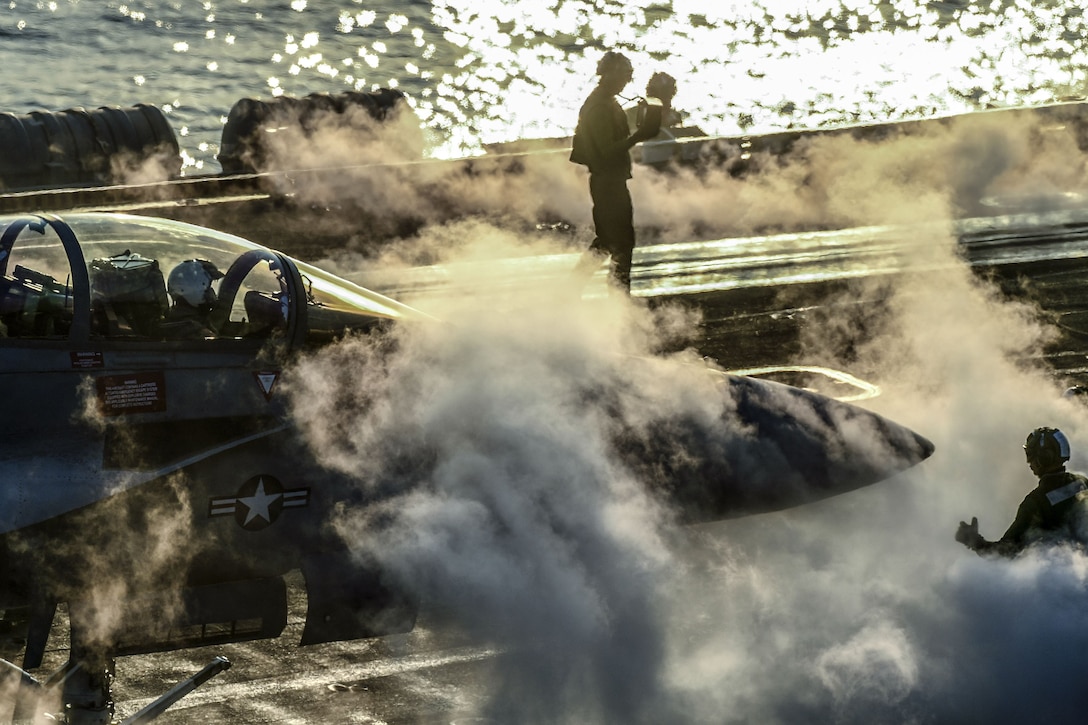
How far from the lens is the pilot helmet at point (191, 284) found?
905cm

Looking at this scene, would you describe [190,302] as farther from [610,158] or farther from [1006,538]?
[610,158]

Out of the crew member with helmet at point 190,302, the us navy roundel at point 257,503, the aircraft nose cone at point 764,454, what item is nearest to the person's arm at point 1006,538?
the aircraft nose cone at point 764,454

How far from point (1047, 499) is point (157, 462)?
5.59 metres

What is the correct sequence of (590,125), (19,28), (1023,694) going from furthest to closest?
(19,28)
(590,125)
(1023,694)

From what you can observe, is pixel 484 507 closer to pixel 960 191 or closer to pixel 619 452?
pixel 619 452

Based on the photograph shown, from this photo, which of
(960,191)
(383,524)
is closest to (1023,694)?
(383,524)

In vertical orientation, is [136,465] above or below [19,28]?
below

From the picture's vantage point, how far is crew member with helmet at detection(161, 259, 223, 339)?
901 cm

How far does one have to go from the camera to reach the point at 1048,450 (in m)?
9.05

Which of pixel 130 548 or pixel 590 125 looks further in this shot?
pixel 590 125

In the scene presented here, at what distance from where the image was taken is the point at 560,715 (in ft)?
29.4

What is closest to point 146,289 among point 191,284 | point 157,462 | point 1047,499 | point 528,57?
point 191,284

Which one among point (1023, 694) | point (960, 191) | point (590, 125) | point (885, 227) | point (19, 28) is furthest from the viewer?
point (19, 28)

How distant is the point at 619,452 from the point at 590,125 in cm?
653
